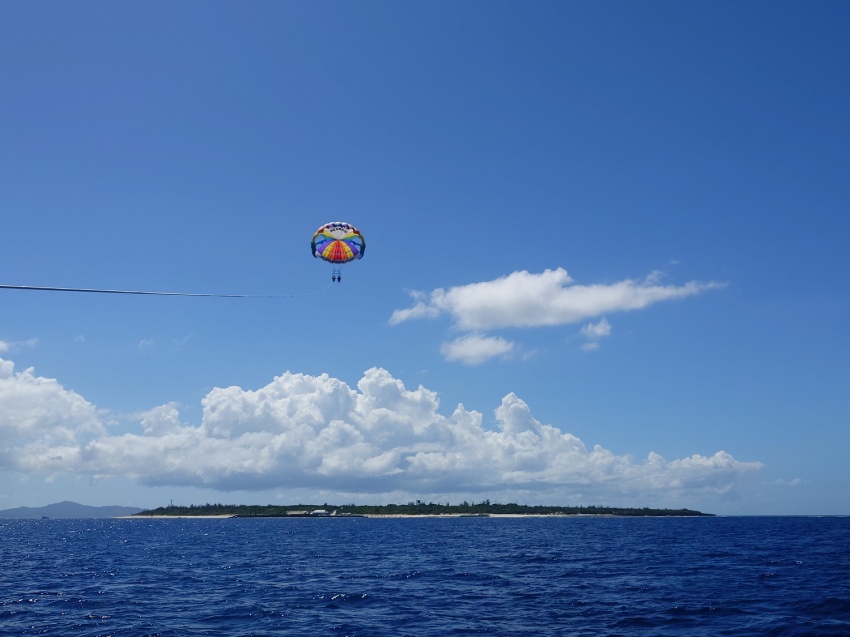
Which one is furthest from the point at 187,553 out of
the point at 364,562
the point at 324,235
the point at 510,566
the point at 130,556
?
the point at 324,235

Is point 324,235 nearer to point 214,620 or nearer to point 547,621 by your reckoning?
point 214,620

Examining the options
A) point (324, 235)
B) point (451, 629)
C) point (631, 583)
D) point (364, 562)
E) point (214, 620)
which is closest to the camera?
point (451, 629)

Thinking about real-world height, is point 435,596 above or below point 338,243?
below

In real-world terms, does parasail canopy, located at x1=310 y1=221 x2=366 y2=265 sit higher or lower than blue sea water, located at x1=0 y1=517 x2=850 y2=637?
higher

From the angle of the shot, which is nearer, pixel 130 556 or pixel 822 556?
pixel 822 556

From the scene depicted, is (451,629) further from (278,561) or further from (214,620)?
(278,561)

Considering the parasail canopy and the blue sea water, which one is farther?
the parasail canopy

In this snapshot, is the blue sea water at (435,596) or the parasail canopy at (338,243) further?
the parasail canopy at (338,243)

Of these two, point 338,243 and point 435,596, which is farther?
point 338,243

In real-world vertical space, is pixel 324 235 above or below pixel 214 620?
above

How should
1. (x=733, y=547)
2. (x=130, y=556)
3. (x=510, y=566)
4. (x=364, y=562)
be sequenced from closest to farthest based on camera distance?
(x=510, y=566)
(x=364, y=562)
(x=130, y=556)
(x=733, y=547)

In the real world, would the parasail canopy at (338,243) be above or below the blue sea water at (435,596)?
above
